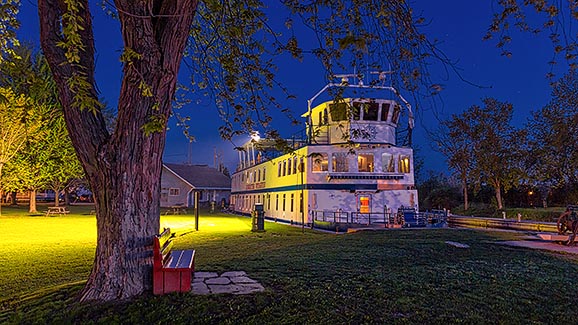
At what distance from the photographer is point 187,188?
58000mm

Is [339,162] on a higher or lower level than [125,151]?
higher

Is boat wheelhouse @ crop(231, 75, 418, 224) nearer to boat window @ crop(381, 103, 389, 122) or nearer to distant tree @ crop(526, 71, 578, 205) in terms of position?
boat window @ crop(381, 103, 389, 122)

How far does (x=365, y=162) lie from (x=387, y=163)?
52.4 inches

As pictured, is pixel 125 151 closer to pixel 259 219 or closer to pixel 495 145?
pixel 259 219

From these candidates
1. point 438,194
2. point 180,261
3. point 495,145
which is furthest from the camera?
point 438,194

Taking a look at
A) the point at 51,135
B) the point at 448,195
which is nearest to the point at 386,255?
the point at 51,135

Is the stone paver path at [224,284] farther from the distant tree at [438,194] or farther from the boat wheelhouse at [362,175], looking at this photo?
the distant tree at [438,194]

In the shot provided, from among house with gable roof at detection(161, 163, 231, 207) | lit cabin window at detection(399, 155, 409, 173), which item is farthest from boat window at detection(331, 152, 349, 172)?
house with gable roof at detection(161, 163, 231, 207)

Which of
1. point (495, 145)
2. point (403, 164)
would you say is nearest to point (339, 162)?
point (403, 164)

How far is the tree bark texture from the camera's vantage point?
16.8ft

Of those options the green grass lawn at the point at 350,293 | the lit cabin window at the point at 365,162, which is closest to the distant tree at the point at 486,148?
the lit cabin window at the point at 365,162

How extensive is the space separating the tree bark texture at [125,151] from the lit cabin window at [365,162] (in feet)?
72.9

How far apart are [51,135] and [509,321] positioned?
104 ft

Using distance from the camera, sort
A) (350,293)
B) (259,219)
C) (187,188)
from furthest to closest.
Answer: (187,188) → (259,219) → (350,293)
